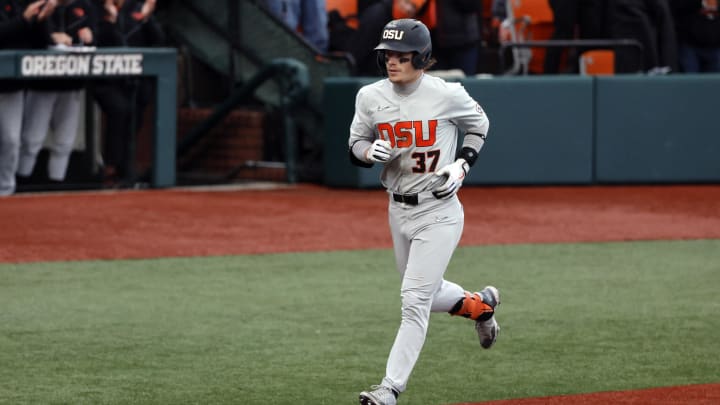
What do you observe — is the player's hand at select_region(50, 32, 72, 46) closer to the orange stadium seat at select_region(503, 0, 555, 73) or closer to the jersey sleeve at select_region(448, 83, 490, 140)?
the orange stadium seat at select_region(503, 0, 555, 73)

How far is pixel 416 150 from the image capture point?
256 inches

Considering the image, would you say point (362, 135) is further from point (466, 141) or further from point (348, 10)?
point (348, 10)

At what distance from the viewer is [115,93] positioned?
49.2ft

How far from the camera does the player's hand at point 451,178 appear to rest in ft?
20.7

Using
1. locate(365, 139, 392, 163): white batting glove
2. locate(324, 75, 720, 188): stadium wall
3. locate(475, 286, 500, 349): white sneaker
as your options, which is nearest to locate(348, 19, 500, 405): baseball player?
locate(365, 139, 392, 163): white batting glove

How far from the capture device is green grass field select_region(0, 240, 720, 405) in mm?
6863

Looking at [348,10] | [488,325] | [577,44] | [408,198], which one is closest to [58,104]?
[348,10]

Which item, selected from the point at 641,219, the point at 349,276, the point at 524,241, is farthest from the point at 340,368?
the point at 641,219

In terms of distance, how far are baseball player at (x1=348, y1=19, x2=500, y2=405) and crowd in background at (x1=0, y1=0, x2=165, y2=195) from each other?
7.84m

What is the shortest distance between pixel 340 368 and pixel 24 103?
26.6 feet

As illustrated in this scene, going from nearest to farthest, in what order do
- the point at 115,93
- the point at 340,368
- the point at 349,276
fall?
the point at 340,368 < the point at 349,276 < the point at 115,93

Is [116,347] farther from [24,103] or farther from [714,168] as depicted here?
[714,168]

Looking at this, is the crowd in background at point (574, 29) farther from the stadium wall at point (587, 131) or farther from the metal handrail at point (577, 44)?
the stadium wall at point (587, 131)

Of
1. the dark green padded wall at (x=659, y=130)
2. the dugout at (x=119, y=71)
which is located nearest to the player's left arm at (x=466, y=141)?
the dugout at (x=119, y=71)
